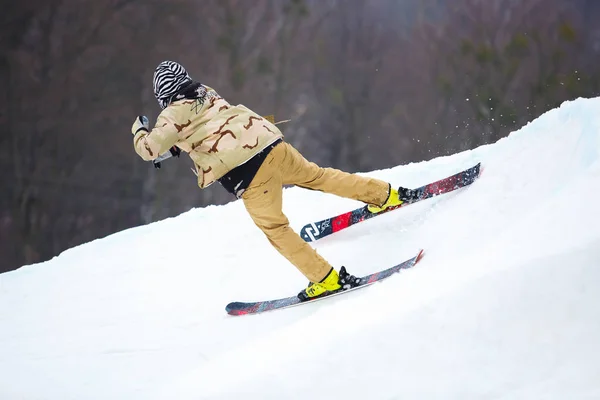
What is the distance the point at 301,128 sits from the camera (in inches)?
266

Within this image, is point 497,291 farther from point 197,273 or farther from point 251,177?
point 197,273

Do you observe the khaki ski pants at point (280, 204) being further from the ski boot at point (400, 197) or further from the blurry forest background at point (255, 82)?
the blurry forest background at point (255, 82)

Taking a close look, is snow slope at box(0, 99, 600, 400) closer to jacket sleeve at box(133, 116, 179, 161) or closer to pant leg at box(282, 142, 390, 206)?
pant leg at box(282, 142, 390, 206)

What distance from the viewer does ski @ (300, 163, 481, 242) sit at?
247 cm

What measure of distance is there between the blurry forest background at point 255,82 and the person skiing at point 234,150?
445 cm

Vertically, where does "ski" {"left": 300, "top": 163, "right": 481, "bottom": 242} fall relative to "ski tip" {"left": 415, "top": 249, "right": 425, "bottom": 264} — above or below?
above

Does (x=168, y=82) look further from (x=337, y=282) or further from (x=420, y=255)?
(x=420, y=255)

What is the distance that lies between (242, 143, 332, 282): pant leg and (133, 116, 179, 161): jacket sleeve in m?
0.30

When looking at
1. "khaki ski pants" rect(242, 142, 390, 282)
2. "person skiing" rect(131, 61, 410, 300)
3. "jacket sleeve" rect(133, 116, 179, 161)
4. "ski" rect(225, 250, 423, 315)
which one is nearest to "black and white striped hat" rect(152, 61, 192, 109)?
"person skiing" rect(131, 61, 410, 300)

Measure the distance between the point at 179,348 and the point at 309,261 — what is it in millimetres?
548

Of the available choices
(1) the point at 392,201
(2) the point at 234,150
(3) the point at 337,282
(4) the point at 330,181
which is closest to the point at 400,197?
(1) the point at 392,201

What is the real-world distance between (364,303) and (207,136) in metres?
0.77

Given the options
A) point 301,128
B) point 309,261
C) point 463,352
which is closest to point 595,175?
point 463,352

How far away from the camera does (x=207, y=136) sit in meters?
2.07
